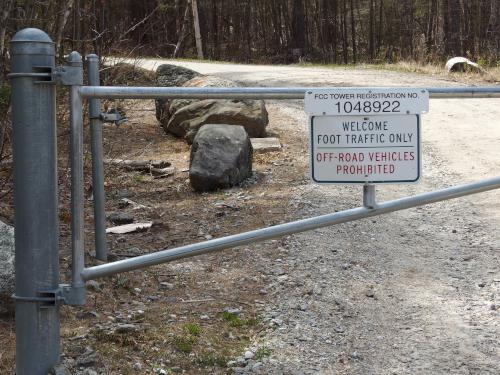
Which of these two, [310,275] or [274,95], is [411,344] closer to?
[310,275]

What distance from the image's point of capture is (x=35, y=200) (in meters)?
3.12

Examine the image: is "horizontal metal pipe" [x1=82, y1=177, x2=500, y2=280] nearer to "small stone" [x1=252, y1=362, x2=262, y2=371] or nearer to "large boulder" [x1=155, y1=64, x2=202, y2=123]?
"small stone" [x1=252, y1=362, x2=262, y2=371]

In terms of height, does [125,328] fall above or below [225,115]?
below

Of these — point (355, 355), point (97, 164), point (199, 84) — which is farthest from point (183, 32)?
point (97, 164)

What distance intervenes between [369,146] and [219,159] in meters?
5.09

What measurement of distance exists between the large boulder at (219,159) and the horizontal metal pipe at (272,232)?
4.96 m

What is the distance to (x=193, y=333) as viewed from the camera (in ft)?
14.7

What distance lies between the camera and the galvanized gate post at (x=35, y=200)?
306cm

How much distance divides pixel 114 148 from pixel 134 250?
15.2 feet

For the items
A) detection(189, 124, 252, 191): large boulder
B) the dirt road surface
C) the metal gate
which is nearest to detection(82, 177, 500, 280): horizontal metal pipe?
the metal gate

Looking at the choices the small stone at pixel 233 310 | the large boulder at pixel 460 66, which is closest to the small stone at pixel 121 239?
the small stone at pixel 233 310

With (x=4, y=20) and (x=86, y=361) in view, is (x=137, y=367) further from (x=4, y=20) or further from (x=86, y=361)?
(x=4, y=20)

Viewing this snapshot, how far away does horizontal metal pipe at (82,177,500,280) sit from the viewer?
126 inches

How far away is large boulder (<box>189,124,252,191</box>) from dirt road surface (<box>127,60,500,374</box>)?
1.99 ft
